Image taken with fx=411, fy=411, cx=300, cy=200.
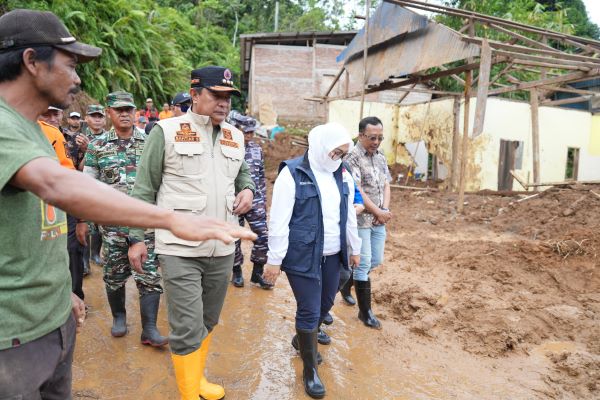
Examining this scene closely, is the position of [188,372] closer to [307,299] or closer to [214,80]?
[307,299]

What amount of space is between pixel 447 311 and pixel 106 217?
156 inches

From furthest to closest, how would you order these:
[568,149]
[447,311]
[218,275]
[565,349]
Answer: [568,149] → [447,311] → [565,349] → [218,275]

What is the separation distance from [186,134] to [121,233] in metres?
1.29

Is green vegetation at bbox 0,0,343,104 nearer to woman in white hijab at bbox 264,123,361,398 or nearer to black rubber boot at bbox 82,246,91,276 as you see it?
black rubber boot at bbox 82,246,91,276

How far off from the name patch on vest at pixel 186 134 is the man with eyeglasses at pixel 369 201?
5.87 feet

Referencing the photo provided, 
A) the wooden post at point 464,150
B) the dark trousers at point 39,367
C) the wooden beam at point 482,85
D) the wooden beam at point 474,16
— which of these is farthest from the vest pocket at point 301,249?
the wooden post at point 464,150

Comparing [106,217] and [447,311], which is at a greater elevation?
[106,217]

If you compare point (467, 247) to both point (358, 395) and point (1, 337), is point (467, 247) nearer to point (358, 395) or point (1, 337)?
point (358, 395)

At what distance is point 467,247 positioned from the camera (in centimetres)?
622

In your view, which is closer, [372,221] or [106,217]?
[106,217]

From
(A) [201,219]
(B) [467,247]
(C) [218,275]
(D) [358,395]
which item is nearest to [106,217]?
(A) [201,219]

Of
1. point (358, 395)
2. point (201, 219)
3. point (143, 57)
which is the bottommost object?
point (358, 395)

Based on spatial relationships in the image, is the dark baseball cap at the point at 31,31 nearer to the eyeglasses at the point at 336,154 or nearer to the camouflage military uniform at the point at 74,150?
the eyeglasses at the point at 336,154

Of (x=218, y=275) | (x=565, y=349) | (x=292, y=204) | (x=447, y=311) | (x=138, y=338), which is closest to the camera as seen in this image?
(x=218, y=275)
